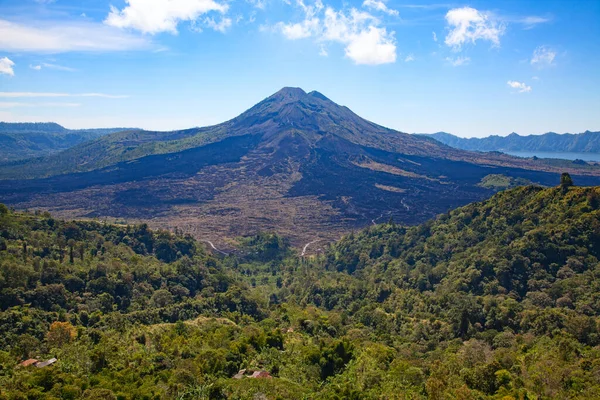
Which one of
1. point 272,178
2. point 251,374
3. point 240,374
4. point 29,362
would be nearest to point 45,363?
point 29,362

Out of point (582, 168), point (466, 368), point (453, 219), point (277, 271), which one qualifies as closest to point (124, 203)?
point (277, 271)

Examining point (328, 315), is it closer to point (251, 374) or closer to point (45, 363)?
point (251, 374)

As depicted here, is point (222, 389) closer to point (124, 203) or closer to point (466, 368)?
point (466, 368)

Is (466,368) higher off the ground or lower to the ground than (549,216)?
lower

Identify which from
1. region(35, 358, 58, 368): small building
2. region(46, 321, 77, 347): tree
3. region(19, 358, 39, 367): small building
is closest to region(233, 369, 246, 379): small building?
region(35, 358, 58, 368): small building

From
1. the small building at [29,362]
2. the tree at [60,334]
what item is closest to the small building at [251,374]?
the small building at [29,362]

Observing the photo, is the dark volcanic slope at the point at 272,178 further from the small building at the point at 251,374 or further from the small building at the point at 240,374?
the small building at the point at 251,374

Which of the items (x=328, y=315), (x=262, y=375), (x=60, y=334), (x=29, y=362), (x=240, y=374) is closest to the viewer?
(x=262, y=375)
